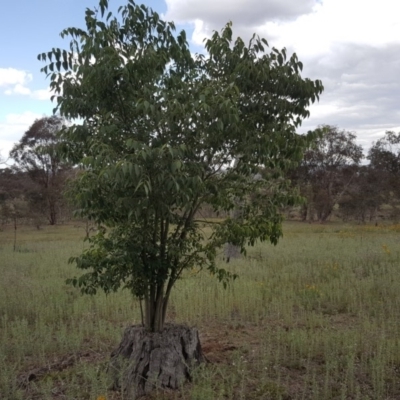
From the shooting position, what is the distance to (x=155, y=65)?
3.95 m

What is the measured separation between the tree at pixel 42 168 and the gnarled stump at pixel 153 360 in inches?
1425

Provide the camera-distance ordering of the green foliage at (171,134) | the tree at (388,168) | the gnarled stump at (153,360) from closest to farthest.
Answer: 1. the green foliage at (171,134)
2. the gnarled stump at (153,360)
3. the tree at (388,168)

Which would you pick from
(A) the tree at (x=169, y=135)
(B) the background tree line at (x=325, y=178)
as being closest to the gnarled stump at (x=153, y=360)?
(A) the tree at (x=169, y=135)

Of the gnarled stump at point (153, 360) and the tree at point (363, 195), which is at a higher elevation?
the tree at point (363, 195)

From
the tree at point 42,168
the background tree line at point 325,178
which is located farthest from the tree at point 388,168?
the tree at point 42,168

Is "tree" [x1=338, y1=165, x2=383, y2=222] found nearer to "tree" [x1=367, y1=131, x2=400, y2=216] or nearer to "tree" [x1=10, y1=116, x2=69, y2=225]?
"tree" [x1=367, y1=131, x2=400, y2=216]

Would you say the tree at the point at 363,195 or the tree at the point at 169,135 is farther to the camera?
the tree at the point at 363,195

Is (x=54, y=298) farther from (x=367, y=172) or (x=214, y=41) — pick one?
(x=367, y=172)

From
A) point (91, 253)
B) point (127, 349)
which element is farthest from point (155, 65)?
point (127, 349)

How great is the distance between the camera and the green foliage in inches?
144

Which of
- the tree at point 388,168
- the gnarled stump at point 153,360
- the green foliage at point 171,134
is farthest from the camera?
the tree at point 388,168

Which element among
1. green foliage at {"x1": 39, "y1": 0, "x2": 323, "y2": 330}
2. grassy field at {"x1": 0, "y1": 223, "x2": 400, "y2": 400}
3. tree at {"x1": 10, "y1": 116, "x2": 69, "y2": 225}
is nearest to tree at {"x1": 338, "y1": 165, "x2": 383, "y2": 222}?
tree at {"x1": 10, "y1": 116, "x2": 69, "y2": 225}

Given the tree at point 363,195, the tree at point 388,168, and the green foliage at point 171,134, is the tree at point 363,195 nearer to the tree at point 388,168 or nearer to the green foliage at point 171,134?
the tree at point 388,168

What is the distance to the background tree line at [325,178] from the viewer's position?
125 ft
